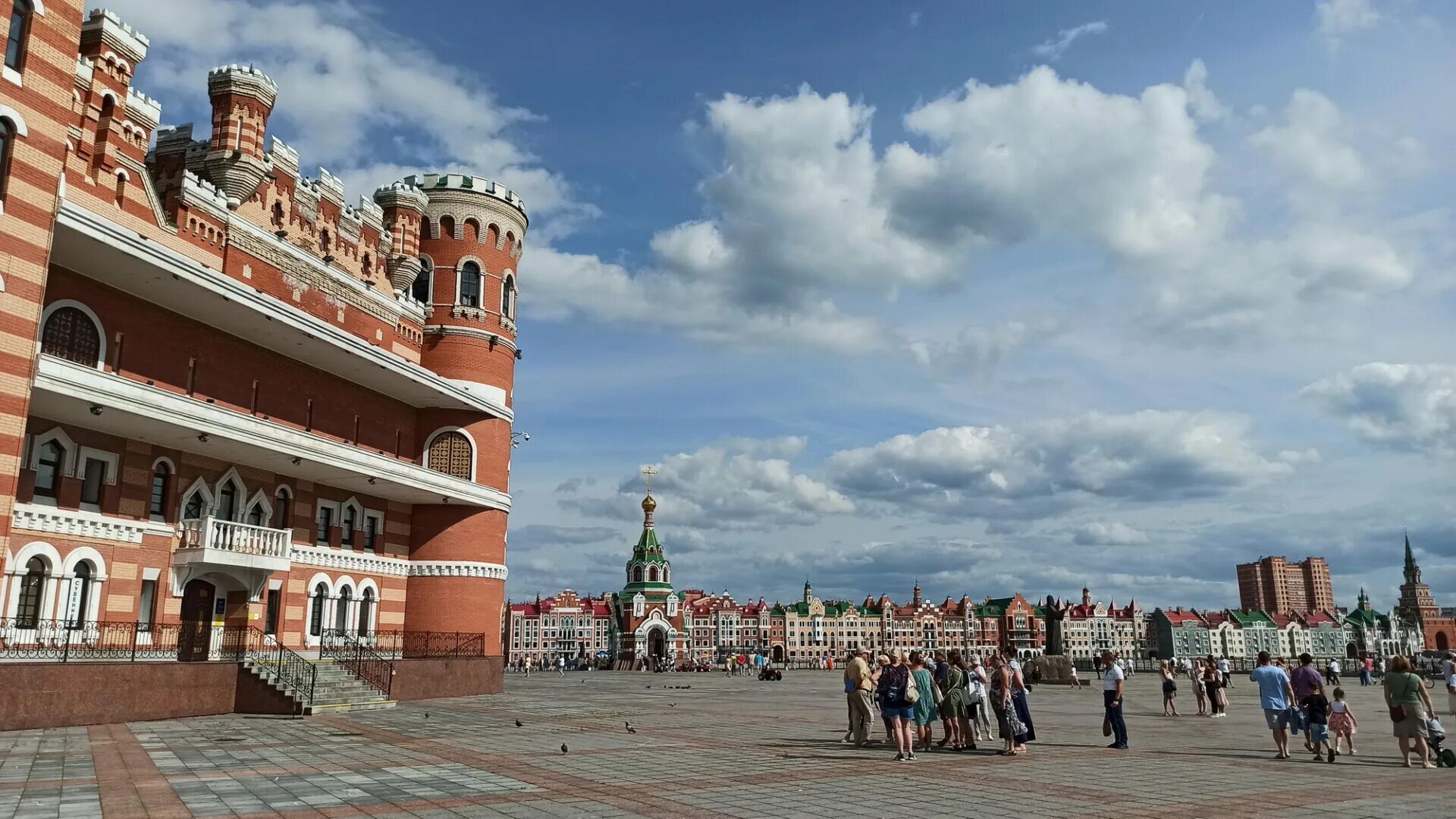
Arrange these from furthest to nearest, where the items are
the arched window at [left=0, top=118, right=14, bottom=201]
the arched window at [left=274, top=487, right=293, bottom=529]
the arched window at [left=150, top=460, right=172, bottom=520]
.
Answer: the arched window at [left=274, top=487, right=293, bottom=529], the arched window at [left=150, top=460, right=172, bottom=520], the arched window at [left=0, top=118, right=14, bottom=201]

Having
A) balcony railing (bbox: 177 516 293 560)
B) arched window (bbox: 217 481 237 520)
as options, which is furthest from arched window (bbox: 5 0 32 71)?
arched window (bbox: 217 481 237 520)

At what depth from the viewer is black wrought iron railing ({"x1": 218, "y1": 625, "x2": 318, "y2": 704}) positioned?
2206 centimetres

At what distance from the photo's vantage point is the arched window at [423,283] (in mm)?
35031

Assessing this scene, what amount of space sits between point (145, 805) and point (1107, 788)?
1072 cm

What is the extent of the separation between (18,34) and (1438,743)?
27328 millimetres

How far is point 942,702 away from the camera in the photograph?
16.2 meters

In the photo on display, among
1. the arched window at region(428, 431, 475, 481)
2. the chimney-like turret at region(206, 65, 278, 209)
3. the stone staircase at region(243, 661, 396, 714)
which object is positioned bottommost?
the stone staircase at region(243, 661, 396, 714)

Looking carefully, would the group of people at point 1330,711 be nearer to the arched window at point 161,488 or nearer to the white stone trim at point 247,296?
the white stone trim at point 247,296

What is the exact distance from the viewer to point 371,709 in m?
23.4

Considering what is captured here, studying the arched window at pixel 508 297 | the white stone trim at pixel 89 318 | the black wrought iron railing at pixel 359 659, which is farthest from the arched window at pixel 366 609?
the white stone trim at pixel 89 318

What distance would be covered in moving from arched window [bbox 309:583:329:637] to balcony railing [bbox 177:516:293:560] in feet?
10.6

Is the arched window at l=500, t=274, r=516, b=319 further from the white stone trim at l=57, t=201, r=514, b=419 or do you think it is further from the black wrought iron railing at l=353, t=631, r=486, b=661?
the black wrought iron railing at l=353, t=631, r=486, b=661

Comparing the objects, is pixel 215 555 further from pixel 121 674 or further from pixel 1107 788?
pixel 1107 788

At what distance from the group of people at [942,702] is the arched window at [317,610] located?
18.2 m
